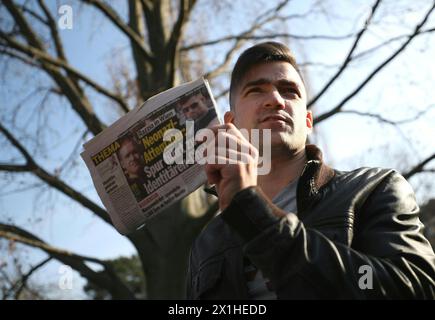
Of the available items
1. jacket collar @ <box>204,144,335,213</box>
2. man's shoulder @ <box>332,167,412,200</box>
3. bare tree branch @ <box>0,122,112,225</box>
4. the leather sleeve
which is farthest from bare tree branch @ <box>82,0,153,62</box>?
the leather sleeve

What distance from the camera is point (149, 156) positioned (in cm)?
173

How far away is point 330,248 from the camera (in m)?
0.98

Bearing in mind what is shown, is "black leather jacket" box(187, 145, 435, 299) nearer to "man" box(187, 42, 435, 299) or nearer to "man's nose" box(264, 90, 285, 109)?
"man" box(187, 42, 435, 299)

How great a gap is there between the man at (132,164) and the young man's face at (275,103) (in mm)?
439

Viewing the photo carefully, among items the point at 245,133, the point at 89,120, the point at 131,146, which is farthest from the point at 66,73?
the point at 245,133

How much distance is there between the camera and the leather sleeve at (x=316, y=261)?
0.97m

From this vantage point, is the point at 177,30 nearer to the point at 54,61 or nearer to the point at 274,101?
the point at 54,61

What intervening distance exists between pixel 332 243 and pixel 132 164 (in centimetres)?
98

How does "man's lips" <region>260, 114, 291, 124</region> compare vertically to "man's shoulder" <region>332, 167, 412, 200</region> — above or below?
above

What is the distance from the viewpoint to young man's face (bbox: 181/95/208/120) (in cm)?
171

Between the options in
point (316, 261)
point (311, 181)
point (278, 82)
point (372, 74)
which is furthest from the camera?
point (372, 74)

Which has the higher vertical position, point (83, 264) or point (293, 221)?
point (293, 221)

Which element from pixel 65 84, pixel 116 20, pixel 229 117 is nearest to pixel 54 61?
pixel 65 84
